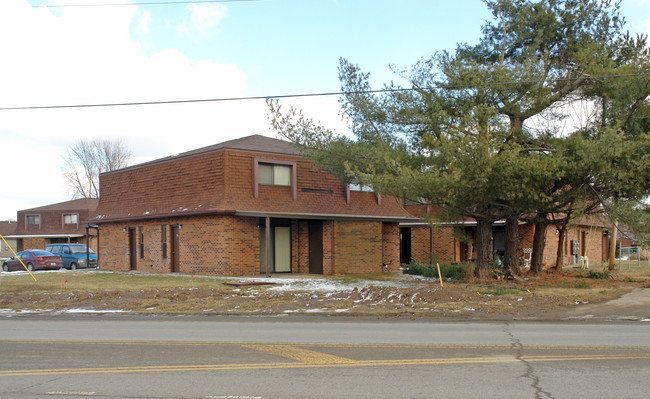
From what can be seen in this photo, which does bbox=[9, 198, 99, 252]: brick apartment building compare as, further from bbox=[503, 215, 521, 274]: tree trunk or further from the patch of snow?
bbox=[503, 215, 521, 274]: tree trunk

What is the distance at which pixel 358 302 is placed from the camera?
17.4 m

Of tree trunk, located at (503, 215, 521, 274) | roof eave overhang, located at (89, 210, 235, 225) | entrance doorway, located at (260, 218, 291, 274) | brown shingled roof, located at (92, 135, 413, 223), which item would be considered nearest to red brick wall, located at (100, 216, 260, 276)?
roof eave overhang, located at (89, 210, 235, 225)

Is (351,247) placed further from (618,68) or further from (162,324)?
(162,324)

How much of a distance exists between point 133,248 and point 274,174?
9.38 m

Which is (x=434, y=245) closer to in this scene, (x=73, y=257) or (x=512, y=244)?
(x=512, y=244)

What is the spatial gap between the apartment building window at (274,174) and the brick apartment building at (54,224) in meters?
30.1

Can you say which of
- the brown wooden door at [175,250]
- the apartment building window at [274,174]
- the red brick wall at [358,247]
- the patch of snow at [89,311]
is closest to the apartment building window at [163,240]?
the brown wooden door at [175,250]

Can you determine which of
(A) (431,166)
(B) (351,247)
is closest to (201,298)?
(A) (431,166)

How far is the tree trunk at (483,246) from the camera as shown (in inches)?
887

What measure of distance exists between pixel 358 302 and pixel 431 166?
592cm

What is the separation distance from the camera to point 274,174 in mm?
27719

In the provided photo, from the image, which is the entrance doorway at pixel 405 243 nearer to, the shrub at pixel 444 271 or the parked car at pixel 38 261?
the shrub at pixel 444 271

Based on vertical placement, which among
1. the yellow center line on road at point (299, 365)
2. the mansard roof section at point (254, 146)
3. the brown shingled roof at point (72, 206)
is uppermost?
the mansard roof section at point (254, 146)

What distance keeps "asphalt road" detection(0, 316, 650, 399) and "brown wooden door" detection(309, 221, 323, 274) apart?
15451 millimetres
